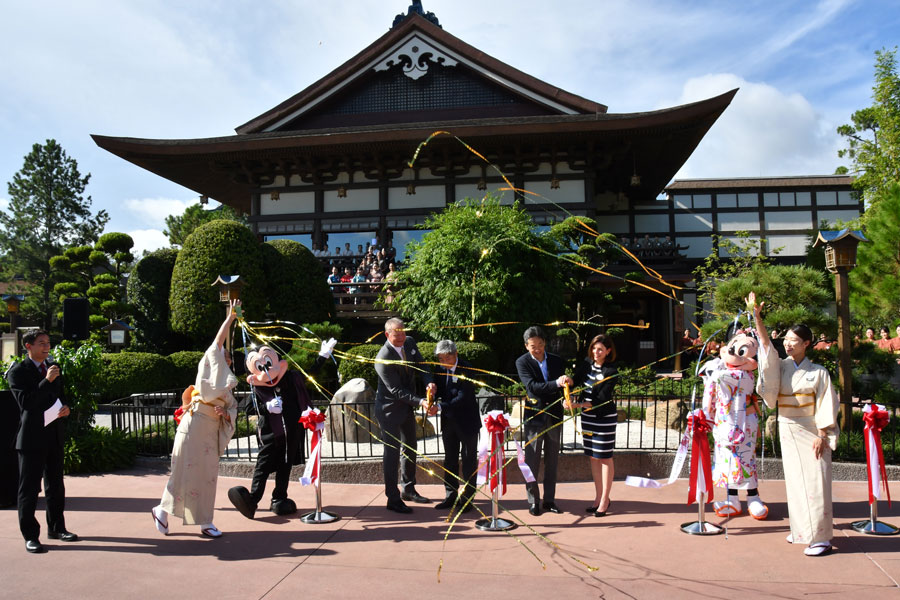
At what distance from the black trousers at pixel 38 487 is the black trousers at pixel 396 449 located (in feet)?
8.71

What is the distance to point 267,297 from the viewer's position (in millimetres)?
13984

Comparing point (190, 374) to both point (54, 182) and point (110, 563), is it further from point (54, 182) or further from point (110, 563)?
point (54, 182)

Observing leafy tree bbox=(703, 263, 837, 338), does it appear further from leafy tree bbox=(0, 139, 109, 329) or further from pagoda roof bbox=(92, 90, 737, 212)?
leafy tree bbox=(0, 139, 109, 329)

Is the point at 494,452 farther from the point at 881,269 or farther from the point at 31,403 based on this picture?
the point at 881,269

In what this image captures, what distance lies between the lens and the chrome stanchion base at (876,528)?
4973 mm

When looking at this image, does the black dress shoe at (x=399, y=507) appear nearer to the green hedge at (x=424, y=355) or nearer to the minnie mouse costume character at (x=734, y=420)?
the minnie mouse costume character at (x=734, y=420)

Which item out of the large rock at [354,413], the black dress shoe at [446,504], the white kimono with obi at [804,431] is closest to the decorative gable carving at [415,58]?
the large rock at [354,413]

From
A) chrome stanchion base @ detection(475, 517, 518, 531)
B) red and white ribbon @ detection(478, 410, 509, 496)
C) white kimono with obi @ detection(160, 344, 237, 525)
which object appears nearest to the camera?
white kimono with obi @ detection(160, 344, 237, 525)

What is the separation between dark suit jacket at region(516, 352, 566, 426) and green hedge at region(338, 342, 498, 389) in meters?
5.05

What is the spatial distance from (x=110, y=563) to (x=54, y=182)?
1643 inches

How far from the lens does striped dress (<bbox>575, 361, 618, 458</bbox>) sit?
5629 millimetres

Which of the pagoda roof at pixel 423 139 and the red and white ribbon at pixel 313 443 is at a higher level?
the pagoda roof at pixel 423 139

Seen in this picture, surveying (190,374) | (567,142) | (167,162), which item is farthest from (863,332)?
(167,162)

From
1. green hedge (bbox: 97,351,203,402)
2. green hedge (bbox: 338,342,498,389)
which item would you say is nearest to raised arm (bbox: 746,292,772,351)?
green hedge (bbox: 338,342,498,389)
